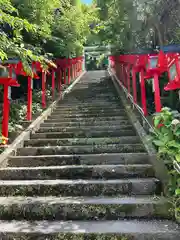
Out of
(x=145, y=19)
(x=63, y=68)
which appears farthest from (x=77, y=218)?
(x=63, y=68)

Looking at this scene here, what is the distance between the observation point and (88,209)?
313 centimetres

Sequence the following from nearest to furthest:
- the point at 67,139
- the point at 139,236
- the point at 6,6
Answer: the point at 139,236
the point at 6,6
the point at 67,139

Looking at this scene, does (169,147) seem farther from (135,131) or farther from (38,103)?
(38,103)

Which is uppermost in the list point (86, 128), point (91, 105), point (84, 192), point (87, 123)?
point (91, 105)

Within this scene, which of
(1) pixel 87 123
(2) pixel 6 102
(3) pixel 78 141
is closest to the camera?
(2) pixel 6 102

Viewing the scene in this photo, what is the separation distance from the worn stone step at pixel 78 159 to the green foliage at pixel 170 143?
2.07ft

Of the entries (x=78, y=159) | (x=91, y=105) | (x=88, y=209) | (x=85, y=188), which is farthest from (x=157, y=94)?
(x=91, y=105)

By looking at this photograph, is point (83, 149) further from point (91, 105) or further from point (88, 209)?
point (91, 105)

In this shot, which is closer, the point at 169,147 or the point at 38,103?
the point at 169,147

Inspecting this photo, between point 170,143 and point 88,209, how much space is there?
1.32 metres

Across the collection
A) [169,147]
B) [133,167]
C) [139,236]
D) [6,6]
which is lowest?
[139,236]

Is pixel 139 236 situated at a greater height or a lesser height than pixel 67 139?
lesser

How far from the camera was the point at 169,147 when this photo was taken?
3.36 metres

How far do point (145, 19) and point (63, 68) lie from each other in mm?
4644
